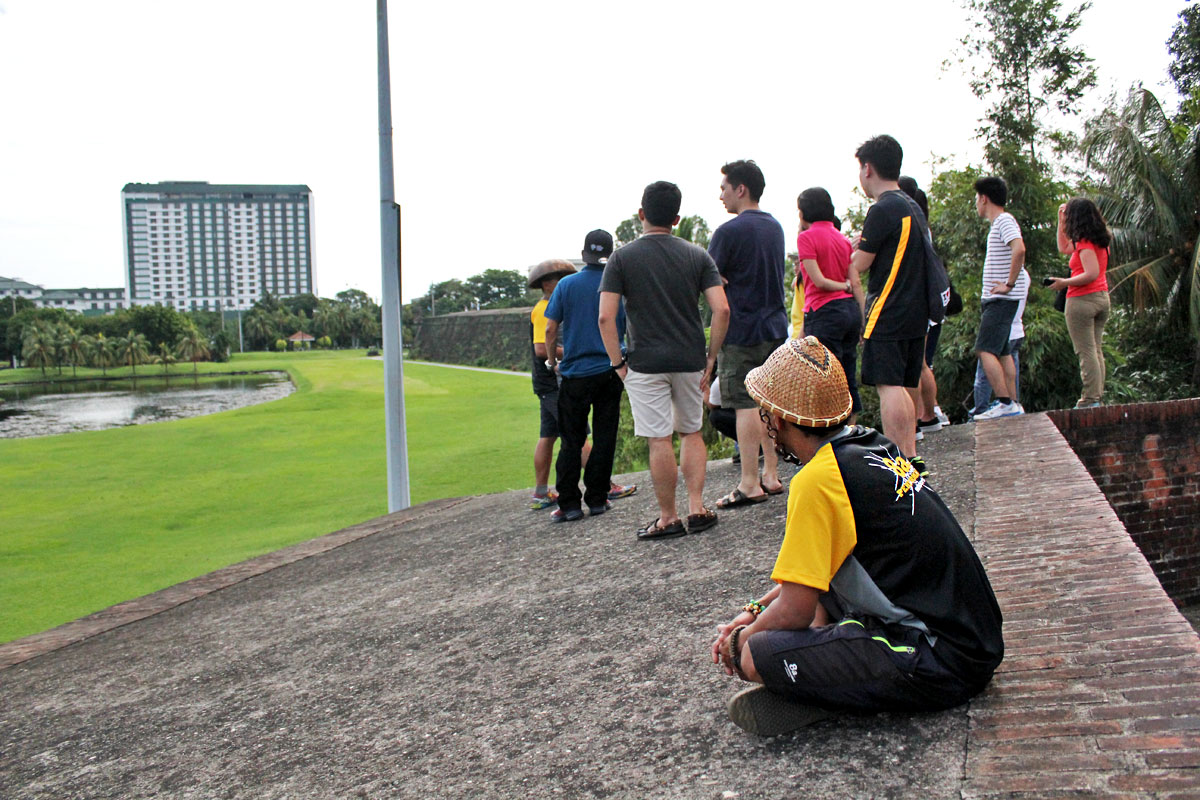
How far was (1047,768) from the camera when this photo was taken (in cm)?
206

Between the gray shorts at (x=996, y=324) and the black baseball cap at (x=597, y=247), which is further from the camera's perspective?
the gray shorts at (x=996, y=324)

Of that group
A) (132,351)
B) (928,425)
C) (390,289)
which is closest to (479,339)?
(132,351)

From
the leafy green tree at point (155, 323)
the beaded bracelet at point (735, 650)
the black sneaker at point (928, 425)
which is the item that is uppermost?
the leafy green tree at point (155, 323)

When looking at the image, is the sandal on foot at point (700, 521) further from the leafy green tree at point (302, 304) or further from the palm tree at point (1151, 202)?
the leafy green tree at point (302, 304)

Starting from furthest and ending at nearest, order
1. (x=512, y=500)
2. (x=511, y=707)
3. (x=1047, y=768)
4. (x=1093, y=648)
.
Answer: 1. (x=512, y=500)
2. (x=511, y=707)
3. (x=1093, y=648)
4. (x=1047, y=768)

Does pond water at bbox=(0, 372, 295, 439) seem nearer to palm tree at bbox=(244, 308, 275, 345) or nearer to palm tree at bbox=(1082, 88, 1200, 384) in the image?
palm tree at bbox=(1082, 88, 1200, 384)

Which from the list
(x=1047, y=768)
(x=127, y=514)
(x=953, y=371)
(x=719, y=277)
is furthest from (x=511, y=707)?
(x=127, y=514)

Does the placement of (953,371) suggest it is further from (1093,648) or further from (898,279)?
(1093,648)

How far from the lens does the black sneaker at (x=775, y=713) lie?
2475mm

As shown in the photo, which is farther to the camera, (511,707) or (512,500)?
(512,500)

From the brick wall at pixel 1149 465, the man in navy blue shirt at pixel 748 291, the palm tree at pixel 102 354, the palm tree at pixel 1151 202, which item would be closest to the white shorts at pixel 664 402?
the man in navy blue shirt at pixel 748 291

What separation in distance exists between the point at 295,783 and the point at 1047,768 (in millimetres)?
2202

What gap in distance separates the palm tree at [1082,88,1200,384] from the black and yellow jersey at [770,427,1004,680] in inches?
739

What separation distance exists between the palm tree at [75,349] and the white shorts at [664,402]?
269ft
